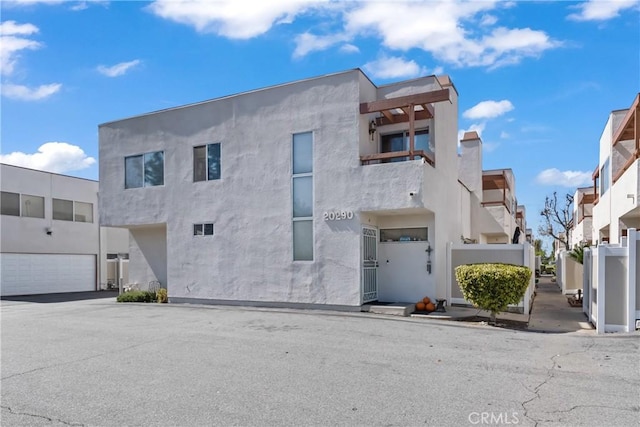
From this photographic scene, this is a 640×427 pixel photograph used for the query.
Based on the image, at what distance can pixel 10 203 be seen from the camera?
23453 millimetres

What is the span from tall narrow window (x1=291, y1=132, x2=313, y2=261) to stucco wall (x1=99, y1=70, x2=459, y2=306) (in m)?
0.19

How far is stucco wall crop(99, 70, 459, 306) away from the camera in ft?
42.1

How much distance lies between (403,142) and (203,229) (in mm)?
7247

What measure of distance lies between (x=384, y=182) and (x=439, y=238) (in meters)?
2.58

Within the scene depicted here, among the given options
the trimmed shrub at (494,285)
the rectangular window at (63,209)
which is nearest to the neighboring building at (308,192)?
the trimmed shrub at (494,285)

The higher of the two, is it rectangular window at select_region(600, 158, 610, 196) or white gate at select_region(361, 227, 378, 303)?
rectangular window at select_region(600, 158, 610, 196)

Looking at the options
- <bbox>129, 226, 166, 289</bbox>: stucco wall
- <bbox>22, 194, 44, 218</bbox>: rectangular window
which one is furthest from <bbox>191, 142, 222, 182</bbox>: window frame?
<bbox>22, 194, 44, 218</bbox>: rectangular window

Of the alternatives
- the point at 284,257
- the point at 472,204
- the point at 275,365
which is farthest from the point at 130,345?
the point at 472,204

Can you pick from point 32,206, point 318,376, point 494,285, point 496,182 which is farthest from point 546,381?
point 32,206

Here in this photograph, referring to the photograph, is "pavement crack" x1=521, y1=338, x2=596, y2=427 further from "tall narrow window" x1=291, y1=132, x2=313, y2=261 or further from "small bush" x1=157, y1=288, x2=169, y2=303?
"small bush" x1=157, y1=288, x2=169, y2=303

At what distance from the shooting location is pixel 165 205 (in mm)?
16422

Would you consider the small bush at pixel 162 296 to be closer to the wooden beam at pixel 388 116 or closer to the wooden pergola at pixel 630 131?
the wooden beam at pixel 388 116

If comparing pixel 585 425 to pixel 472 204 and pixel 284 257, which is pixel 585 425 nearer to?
pixel 284 257

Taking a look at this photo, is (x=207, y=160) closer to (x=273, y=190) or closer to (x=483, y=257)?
(x=273, y=190)
